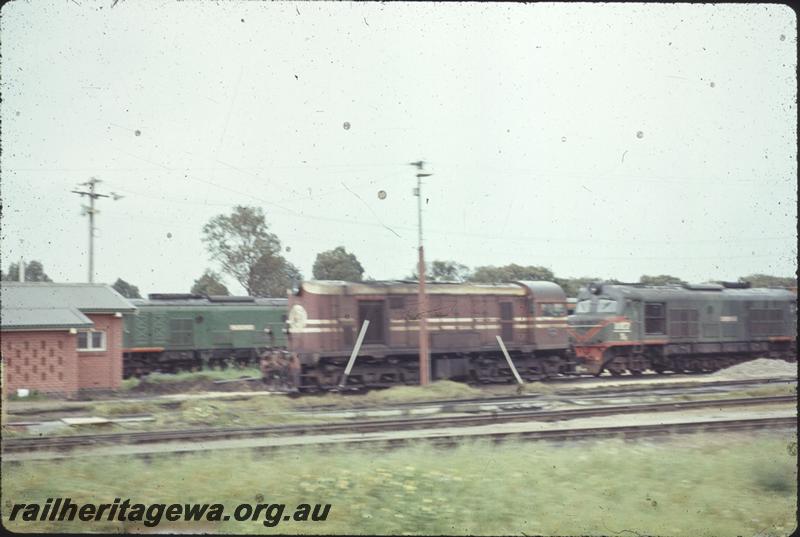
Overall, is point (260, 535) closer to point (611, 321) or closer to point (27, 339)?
point (27, 339)

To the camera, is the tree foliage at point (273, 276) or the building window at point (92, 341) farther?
the building window at point (92, 341)

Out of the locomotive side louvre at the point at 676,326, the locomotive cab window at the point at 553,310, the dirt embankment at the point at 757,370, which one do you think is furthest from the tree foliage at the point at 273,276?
the dirt embankment at the point at 757,370

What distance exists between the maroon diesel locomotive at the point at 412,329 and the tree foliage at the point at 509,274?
264 mm

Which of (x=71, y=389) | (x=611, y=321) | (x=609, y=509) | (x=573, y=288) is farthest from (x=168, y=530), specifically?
(x=573, y=288)

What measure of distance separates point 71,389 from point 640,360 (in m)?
17.7

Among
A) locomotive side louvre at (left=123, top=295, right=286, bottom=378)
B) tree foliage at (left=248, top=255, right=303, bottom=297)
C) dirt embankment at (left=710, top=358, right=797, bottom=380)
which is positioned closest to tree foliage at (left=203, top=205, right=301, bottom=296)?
tree foliage at (left=248, top=255, right=303, bottom=297)

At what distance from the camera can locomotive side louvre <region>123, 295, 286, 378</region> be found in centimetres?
2395

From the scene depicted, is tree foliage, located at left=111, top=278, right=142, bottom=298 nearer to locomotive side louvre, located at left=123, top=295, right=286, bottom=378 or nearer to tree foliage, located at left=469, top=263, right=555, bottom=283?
locomotive side louvre, located at left=123, top=295, right=286, bottom=378

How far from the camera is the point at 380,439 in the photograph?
401 inches

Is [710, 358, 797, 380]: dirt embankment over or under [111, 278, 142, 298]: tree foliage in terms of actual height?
under

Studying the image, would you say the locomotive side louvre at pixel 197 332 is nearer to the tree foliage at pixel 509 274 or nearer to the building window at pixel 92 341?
the building window at pixel 92 341

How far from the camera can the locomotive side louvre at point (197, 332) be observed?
78.6 ft

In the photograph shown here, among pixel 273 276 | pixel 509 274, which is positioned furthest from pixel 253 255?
pixel 509 274

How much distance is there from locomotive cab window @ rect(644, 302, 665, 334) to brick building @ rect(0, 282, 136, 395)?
16.4 m
